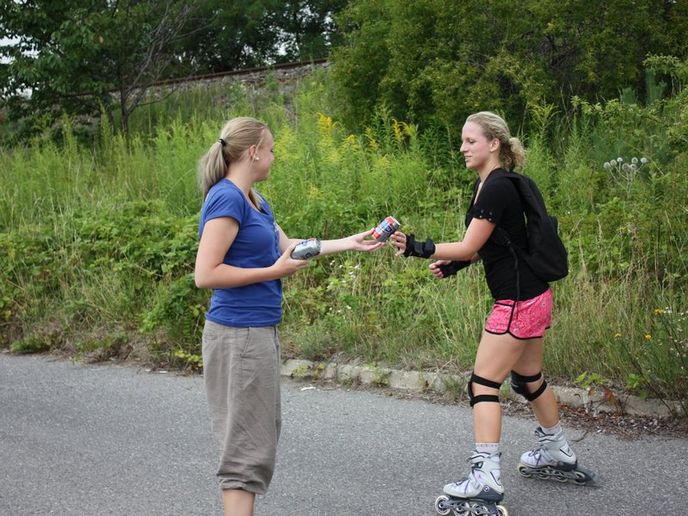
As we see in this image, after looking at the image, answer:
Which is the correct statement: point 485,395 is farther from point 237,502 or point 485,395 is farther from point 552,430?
point 237,502

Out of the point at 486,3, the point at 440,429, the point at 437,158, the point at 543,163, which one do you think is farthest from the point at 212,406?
the point at 486,3

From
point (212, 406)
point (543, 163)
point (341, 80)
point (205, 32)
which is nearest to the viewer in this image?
point (212, 406)

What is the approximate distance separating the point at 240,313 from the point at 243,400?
0.38 metres

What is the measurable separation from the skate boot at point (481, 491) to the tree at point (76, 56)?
504 inches

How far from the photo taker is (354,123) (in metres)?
12.4

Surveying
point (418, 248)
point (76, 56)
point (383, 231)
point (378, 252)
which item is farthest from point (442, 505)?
point (76, 56)

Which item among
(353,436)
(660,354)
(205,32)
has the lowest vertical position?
(353,436)

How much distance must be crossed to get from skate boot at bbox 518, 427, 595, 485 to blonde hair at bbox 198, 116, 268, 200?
2349 millimetres

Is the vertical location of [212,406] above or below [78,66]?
below

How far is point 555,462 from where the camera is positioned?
481 centimetres

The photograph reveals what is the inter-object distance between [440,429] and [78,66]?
12226mm

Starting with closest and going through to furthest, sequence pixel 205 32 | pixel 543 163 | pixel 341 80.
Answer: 1. pixel 543 163
2. pixel 341 80
3. pixel 205 32

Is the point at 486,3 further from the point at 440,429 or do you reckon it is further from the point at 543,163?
the point at 440,429

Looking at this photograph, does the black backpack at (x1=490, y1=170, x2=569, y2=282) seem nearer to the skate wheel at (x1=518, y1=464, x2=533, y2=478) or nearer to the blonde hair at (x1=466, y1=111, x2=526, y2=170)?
the blonde hair at (x1=466, y1=111, x2=526, y2=170)
